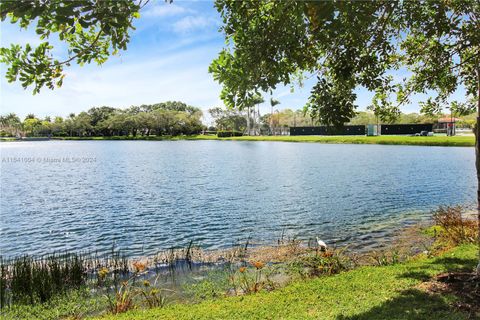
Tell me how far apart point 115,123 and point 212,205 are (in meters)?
128

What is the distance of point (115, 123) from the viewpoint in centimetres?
14075

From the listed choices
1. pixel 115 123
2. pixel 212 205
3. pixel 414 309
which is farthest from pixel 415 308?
pixel 115 123

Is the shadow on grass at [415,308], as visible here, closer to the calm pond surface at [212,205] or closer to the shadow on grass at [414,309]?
the shadow on grass at [414,309]

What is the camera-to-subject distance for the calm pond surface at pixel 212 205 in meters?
15.7

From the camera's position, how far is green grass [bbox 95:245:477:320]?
6148 millimetres

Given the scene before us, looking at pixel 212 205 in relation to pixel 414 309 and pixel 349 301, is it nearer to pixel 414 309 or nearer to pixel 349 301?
pixel 349 301

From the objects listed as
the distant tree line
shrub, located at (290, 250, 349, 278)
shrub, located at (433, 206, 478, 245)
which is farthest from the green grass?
the distant tree line

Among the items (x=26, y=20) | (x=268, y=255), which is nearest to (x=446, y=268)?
(x=268, y=255)

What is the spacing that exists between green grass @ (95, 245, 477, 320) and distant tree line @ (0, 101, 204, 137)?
135 metres

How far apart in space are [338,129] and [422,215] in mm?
15511

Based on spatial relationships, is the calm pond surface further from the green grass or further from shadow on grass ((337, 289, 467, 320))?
shadow on grass ((337, 289, 467, 320))

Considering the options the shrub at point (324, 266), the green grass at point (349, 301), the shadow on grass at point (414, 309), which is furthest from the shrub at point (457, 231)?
the shadow on grass at point (414, 309)

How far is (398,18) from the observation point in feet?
28.1

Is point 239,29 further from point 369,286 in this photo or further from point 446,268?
point 446,268
